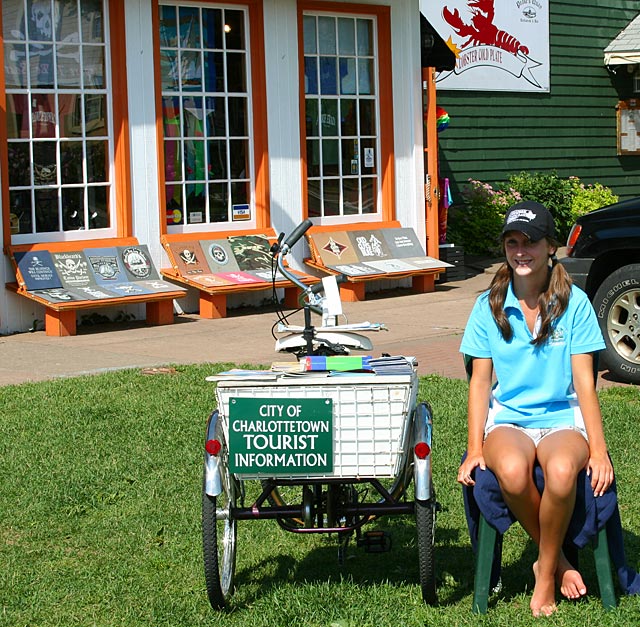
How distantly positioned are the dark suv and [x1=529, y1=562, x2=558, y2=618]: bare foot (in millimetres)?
4441

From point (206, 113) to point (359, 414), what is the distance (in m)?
9.39

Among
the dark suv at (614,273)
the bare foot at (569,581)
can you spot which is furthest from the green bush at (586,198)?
the bare foot at (569,581)

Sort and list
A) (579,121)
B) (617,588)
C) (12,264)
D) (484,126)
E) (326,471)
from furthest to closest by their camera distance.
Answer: (579,121), (484,126), (12,264), (617,588), (326,471)

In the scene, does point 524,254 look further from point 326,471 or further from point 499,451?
point 326,471

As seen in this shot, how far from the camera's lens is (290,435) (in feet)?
13.9

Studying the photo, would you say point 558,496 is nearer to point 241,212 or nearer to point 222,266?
point 222,266

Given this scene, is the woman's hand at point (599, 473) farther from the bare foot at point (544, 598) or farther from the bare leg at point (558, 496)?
the bare foot at point (544, 598)

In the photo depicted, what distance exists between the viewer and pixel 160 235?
499 inches

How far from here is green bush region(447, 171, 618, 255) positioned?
17375mm

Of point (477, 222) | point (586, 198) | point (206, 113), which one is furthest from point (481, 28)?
point (206, 113)

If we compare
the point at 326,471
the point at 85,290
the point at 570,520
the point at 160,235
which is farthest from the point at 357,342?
the point at 160,235

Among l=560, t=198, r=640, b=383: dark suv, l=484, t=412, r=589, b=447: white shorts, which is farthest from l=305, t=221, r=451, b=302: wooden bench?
l=484, t=412, r=589, b=447: white shorts

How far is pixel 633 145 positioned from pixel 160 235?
1058cm

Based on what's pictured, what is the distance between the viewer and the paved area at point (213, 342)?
9.76 m
